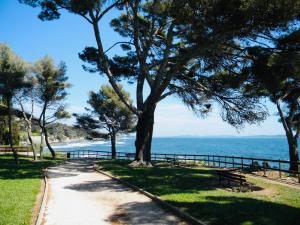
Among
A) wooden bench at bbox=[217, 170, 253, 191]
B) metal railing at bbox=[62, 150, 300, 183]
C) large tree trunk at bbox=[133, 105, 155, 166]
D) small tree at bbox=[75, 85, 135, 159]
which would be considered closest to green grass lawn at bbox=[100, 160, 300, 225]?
wooden bench at bbox=[217, 170, 253, 191]

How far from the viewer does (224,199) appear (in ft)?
37.5

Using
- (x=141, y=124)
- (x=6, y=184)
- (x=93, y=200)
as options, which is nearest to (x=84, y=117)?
(x=141, y=124)

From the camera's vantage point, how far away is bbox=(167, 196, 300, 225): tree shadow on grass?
27.8 feet

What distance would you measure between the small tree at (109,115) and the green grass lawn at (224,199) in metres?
26.6

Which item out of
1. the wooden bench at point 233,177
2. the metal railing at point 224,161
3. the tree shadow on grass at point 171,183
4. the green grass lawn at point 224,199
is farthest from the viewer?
the metal railing at point 224,161

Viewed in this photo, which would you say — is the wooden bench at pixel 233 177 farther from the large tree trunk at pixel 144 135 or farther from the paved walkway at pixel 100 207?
the large tree trunk at pixel 144 135

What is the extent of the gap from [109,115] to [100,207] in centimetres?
3354

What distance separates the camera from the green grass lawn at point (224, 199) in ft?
28.9

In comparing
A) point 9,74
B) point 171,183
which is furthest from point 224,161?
point 171,183

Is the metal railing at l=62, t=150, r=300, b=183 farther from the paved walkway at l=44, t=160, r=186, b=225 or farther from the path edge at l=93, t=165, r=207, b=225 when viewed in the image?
the paved walkway at l=44, t=160, r=186, b=225

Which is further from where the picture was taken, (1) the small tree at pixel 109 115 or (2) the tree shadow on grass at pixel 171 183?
(1) the small tree at pixel 109 115

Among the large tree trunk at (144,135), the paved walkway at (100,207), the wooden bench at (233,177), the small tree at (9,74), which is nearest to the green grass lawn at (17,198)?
the paved walkway at (100,207)

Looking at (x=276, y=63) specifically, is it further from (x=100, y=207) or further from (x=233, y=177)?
(x=100, y=207)

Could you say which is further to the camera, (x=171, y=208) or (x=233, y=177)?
(x=233, y=177)
